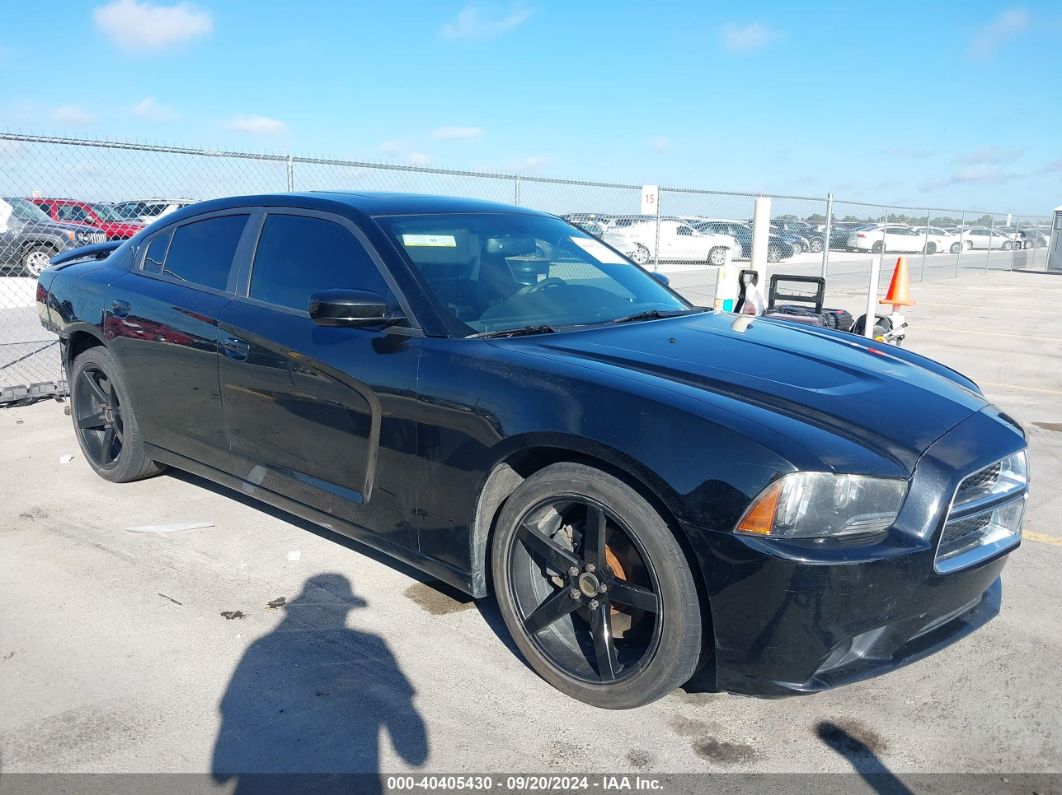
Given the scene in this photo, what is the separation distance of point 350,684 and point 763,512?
155 cm

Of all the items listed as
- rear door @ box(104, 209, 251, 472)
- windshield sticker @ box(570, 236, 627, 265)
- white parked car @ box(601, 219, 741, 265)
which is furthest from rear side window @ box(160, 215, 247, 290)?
white parked car @ box(601, 219, 741, 265)

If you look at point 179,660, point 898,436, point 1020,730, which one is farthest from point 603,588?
point 179,660

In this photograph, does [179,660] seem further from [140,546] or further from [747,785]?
[747,785]

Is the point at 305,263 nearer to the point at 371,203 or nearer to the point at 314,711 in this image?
the point at 371,203

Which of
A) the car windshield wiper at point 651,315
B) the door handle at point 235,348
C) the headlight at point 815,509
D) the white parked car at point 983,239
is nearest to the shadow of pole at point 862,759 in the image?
the headlight at point 815,509

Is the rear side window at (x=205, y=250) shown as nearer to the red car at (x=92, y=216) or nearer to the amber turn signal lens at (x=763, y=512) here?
the amber turn signal lens at (x=763, y=512)

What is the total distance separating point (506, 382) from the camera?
3053mm

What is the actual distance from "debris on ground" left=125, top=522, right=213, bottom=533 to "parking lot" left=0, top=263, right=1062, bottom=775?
0.06m

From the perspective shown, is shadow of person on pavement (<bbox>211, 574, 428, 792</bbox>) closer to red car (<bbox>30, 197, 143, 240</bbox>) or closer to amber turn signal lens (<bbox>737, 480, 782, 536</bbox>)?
amber turn signal lens (<bbox>737, 480, 782, 536</bbox>)

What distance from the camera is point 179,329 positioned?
4.32 metres

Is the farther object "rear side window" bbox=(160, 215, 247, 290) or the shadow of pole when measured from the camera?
"rear side window" bbox=(160, 215, 247, 290)

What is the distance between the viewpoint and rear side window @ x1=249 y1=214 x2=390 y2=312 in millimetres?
3695

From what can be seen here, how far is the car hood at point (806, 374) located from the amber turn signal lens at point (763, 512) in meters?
0.22

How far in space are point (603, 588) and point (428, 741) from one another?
0.72 m
